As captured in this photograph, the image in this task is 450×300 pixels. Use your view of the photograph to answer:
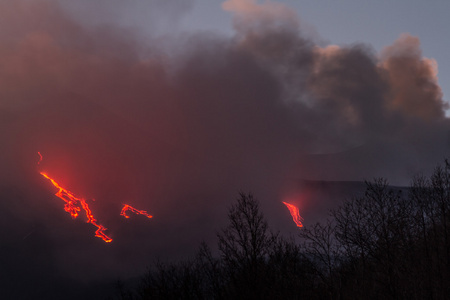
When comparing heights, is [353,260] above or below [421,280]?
above

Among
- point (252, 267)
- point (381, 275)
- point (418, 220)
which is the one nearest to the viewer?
point (381, 275)

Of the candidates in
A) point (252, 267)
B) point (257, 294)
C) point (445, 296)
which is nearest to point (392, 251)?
point (445, 296)

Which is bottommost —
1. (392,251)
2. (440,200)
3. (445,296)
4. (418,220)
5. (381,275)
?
(445,296)

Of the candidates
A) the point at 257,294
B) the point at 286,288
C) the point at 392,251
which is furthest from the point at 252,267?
the point at 392,251

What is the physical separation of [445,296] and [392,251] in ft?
35.5

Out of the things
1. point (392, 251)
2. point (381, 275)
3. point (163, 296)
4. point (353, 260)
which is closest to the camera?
point (381, 275)

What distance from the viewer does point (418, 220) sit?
144ft

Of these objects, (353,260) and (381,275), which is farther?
(353,260)

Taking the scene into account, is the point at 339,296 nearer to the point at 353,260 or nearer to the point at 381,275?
the point at 381,275

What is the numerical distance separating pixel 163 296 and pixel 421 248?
47914 millimetres

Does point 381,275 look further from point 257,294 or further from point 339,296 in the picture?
point 257,294

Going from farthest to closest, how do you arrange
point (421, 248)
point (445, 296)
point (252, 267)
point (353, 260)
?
1. point (252, 267)
2. point (353, 260)
3. point (421, 248)
4. point (445, 296)

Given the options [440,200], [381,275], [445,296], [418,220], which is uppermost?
[440,200]

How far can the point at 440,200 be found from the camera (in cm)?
4775
